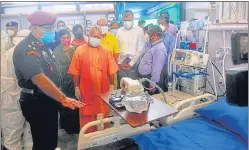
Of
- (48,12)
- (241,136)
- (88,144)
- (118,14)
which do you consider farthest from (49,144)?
(241,136)

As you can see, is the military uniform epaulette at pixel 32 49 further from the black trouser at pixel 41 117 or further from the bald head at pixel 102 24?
the bald head at pixel 102 24

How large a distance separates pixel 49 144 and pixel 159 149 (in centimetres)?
86

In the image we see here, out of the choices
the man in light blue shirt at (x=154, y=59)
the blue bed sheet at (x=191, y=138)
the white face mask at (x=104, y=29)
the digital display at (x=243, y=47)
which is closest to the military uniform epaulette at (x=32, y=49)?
the white face mask at (x=104, y=29)

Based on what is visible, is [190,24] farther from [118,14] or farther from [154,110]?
[154,110]

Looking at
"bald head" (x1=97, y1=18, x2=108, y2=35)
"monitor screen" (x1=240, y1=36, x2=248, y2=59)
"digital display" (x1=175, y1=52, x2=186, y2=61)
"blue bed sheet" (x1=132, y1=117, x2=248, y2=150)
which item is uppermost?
"bald head" (x1=97, y1=18, x2=108, y2=35)

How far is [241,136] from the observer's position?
4.27 feet

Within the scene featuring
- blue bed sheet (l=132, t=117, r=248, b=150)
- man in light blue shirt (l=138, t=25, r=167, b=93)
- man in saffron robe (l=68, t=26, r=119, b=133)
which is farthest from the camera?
man in light blue shirt (l=138, t=25, r=167, b=93)

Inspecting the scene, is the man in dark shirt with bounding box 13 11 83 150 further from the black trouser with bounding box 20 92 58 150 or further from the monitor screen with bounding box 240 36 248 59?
the monitor screen with bounding box 240 36 248 59

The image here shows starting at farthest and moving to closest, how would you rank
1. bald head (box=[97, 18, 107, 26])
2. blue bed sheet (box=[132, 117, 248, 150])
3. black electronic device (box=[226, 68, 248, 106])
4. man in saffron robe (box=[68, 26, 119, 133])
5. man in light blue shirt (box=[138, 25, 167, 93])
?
man in light blue shirt (box=[138, 25, 167, 93])
man in saffron robe (box=[68, 26, 119, 133])
bald head (box=[97, 18, 107, 26])
blue bed sheet (box=[132, 117, 248, 150])
black electronic device (box=[226, 68, 248, 106])

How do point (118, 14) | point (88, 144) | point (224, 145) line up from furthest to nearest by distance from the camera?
point (118, 14), point (88, 144), point (224, 145)

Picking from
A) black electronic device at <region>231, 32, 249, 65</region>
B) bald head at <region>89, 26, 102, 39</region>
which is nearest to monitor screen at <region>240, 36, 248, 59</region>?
black electronic device at <region>231, 32, 249, 65</region>

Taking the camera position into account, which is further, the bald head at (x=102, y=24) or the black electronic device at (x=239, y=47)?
the bald head at (x=102, y=24)

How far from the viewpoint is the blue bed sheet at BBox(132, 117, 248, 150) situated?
1262 mm

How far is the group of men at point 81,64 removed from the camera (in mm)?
1351
